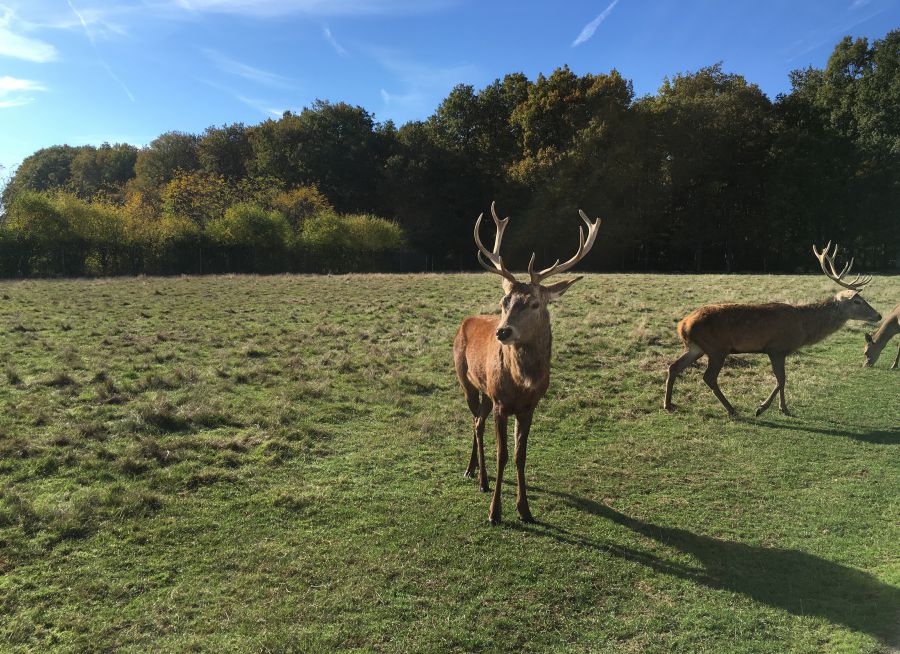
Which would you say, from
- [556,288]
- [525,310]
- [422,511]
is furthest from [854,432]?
[422,511]

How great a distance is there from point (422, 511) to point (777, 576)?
3285mm

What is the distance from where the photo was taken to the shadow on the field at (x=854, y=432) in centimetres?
769

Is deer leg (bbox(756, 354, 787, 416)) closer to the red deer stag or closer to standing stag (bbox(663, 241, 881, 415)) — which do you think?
standing stag (bbox(663, 241, 881, 415))

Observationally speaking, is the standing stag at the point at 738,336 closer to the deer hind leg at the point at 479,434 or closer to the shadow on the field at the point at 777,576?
the deer hind leg at the point at 479,434

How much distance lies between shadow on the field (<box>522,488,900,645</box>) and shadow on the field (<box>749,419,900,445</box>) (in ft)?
12.6

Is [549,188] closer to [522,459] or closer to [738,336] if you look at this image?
[738,336]

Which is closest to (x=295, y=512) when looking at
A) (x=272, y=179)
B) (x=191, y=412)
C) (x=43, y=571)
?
(x=43, y=571)

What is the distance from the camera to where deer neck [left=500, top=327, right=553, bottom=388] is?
5434 mm

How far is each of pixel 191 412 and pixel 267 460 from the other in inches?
85.7

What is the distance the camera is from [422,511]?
579 cm

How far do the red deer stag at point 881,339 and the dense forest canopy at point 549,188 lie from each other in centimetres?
3040

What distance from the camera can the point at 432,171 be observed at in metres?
48.2

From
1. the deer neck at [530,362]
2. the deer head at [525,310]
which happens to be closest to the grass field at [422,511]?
the deer neck at [530,362]

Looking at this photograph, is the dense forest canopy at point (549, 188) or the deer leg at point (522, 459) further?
the dense forest canopy at point (549, 188)
